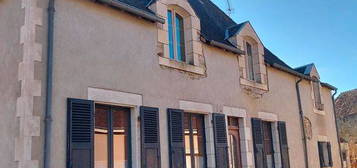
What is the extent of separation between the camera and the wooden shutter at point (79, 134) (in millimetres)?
5527

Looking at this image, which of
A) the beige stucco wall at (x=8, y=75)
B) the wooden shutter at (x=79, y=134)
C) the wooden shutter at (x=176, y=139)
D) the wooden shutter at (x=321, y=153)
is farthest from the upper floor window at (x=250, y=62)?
the beige stucco wall at (x=8, y=75)

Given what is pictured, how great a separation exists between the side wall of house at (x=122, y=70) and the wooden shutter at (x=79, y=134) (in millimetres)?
83

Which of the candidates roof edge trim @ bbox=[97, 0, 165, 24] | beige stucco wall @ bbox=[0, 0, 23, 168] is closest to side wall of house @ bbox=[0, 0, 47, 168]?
beige stucco wall @ bbox=[0, 0, 23, 168]

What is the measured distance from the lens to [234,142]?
919 centimetres

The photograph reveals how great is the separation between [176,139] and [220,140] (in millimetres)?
1480

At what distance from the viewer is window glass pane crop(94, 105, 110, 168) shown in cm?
611

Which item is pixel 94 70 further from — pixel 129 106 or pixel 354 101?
pixel 354 101

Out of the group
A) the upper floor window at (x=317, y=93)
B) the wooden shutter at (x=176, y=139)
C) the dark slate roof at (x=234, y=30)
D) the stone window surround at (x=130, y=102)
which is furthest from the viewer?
the upper floor window at (x=317, y=93)

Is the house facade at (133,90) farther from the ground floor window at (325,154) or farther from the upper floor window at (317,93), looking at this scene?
the upper floor window at (317,93)

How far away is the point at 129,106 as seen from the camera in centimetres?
670

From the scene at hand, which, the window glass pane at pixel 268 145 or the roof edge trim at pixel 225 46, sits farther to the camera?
the window glass pane at pixel 268 145

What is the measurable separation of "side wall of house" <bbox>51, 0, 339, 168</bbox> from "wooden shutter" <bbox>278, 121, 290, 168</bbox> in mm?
1518

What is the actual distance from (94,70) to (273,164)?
20.4 ft

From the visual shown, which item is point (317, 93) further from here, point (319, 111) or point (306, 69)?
point (306, 69)
